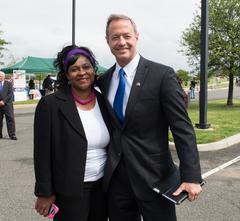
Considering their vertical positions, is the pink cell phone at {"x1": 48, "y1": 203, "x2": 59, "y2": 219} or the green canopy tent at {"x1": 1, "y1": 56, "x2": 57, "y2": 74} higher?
the pink cell phone at {"x1": 48, "y1": 203, "x2": 59, "y2": 219}

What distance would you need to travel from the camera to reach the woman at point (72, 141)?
8.54 ft

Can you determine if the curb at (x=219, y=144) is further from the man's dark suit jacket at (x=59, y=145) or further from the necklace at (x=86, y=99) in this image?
the man's dark suit jacket at (x=59, y=145)

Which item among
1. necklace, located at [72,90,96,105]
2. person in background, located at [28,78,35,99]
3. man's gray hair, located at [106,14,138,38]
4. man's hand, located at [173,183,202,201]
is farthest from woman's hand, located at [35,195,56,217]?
person in background, located at [28,78,35,99]

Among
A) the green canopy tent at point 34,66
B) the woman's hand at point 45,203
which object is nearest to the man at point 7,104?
the woman's hand at point 45,203

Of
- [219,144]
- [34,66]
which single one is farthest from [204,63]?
[34,66]

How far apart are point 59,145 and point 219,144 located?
6.96 m

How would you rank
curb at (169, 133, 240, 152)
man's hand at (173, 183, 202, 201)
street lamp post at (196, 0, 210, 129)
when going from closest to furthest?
man's hand at (173, 183, 202, 201), curb at (169, 133, 240, 152), street lamp post at (196, 0, 210, 129)

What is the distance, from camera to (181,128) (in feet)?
8.23

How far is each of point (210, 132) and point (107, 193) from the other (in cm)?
805

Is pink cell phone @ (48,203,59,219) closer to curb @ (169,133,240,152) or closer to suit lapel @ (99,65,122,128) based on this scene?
suit lapel @ (99,65,122,128)

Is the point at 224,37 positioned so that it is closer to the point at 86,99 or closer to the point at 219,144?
the point at 219,144

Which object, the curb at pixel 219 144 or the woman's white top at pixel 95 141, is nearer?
the woman's white top at pixel 95 141

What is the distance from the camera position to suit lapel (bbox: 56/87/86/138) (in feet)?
8.54

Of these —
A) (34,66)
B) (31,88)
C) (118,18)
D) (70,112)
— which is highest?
(118,18)
